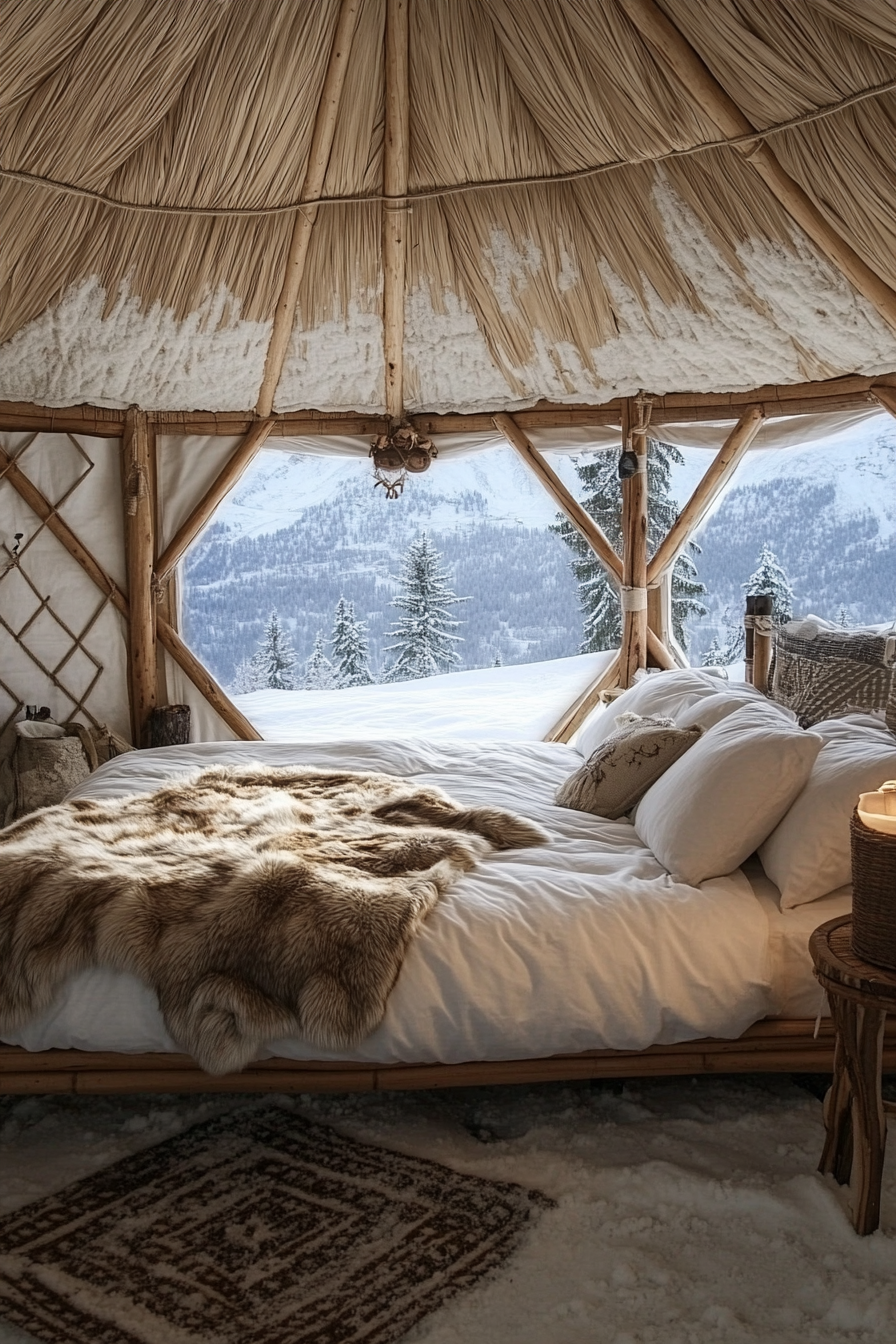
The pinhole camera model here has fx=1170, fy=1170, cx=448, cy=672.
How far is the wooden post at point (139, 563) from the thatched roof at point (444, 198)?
333mm

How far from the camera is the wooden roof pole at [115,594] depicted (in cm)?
551

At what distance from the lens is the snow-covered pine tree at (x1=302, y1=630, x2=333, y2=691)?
21.0ft

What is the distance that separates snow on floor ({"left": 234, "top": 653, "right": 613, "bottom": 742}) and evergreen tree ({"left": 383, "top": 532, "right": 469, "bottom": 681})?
8 cm

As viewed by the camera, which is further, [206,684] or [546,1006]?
[206,684]

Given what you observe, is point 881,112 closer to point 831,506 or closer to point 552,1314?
point 831,506

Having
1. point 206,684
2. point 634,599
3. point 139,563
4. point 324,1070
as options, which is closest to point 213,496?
point 139,563

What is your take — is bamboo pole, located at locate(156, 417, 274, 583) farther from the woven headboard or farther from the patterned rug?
the patterned rug

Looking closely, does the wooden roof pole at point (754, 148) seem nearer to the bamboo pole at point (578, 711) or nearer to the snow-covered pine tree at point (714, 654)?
the snow-covered pine tree at point (714, 654)

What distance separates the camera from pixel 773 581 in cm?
559

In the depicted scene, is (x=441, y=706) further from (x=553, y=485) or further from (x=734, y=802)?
(x=734, y=802)

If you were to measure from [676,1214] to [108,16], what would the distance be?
3.66 m

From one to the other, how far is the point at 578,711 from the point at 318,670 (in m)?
1.47

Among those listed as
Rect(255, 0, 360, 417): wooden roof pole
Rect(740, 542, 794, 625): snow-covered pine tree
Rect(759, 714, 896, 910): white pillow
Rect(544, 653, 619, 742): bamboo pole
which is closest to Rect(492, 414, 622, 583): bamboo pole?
Rect(544, 653, 619, 742): bamboo pole

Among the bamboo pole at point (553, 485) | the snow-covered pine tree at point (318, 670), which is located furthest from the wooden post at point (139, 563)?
the bamboo pole at point (553, 485)
